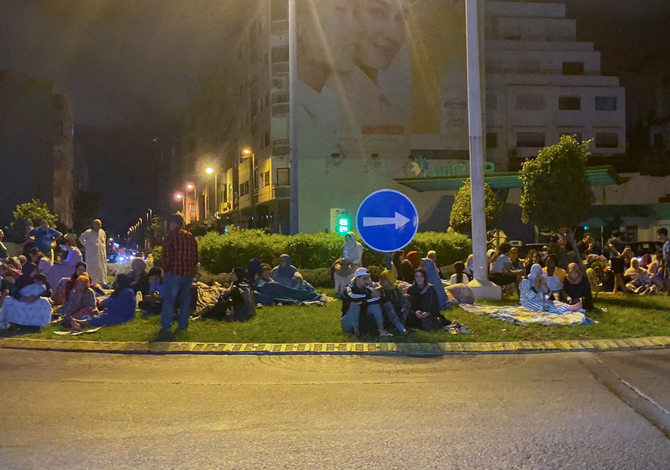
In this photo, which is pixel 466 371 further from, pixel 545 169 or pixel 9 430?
pixel 545 169

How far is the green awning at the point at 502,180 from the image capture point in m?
29.4

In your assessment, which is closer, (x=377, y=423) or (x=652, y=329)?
(x=377, y=423)

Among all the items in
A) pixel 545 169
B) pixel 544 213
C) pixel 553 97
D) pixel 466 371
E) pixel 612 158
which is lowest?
pixel 466 371

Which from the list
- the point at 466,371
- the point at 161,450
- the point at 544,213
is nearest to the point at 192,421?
the point at 161,450

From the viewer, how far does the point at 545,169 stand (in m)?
16.0

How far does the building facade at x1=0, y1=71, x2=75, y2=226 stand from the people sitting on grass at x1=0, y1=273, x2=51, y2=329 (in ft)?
231

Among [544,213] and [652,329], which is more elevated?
[544,213]

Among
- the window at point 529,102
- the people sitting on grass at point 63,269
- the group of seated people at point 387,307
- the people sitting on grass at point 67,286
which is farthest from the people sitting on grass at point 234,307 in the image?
the window at point 529,102

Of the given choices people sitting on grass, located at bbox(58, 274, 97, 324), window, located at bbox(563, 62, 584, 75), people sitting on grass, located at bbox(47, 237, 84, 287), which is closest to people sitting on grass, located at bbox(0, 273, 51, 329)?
people sitting on grass, located at bbox(58, 274, 97, 324)

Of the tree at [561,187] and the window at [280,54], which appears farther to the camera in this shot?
the window at [280,54]

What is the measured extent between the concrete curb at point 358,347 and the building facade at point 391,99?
135ft

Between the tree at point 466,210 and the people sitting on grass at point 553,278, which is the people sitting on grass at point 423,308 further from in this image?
the tree at point 466,210

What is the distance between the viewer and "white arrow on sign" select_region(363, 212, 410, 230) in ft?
34.2

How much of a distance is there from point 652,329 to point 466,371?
4.47m
